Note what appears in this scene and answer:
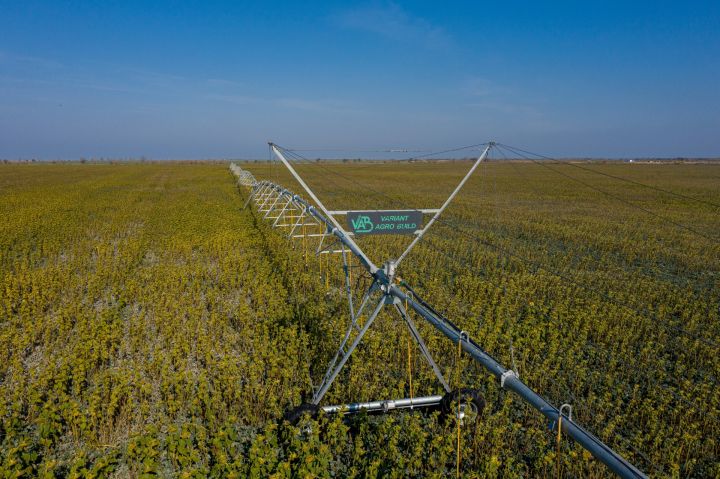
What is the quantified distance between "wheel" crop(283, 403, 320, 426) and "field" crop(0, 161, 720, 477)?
13cm

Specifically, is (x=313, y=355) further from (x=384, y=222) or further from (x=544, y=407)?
(x=544, y=407)

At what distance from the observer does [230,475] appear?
3.40 meters

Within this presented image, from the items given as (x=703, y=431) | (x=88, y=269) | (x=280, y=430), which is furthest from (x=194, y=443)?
(x=88, y=269)

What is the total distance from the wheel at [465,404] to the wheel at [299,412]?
1.48 m

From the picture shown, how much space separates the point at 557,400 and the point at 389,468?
284 centimetres

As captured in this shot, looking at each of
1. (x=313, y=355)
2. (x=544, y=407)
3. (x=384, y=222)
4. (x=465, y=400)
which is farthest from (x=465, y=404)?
(x=384, y=222)

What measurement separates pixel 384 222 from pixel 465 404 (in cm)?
275

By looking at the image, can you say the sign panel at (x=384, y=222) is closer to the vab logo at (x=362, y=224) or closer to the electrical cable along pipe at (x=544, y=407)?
the vab logo at (x=362, y=224)

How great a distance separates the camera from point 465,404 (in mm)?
4688

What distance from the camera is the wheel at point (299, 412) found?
4.57m

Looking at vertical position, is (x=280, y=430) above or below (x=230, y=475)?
below

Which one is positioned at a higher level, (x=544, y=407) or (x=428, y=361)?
(x=544, y=407)

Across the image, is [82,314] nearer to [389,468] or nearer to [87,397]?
[87,397]

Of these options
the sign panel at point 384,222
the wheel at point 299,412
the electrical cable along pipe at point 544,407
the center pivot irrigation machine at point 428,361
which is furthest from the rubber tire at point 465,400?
the sign panel at point 384,222
